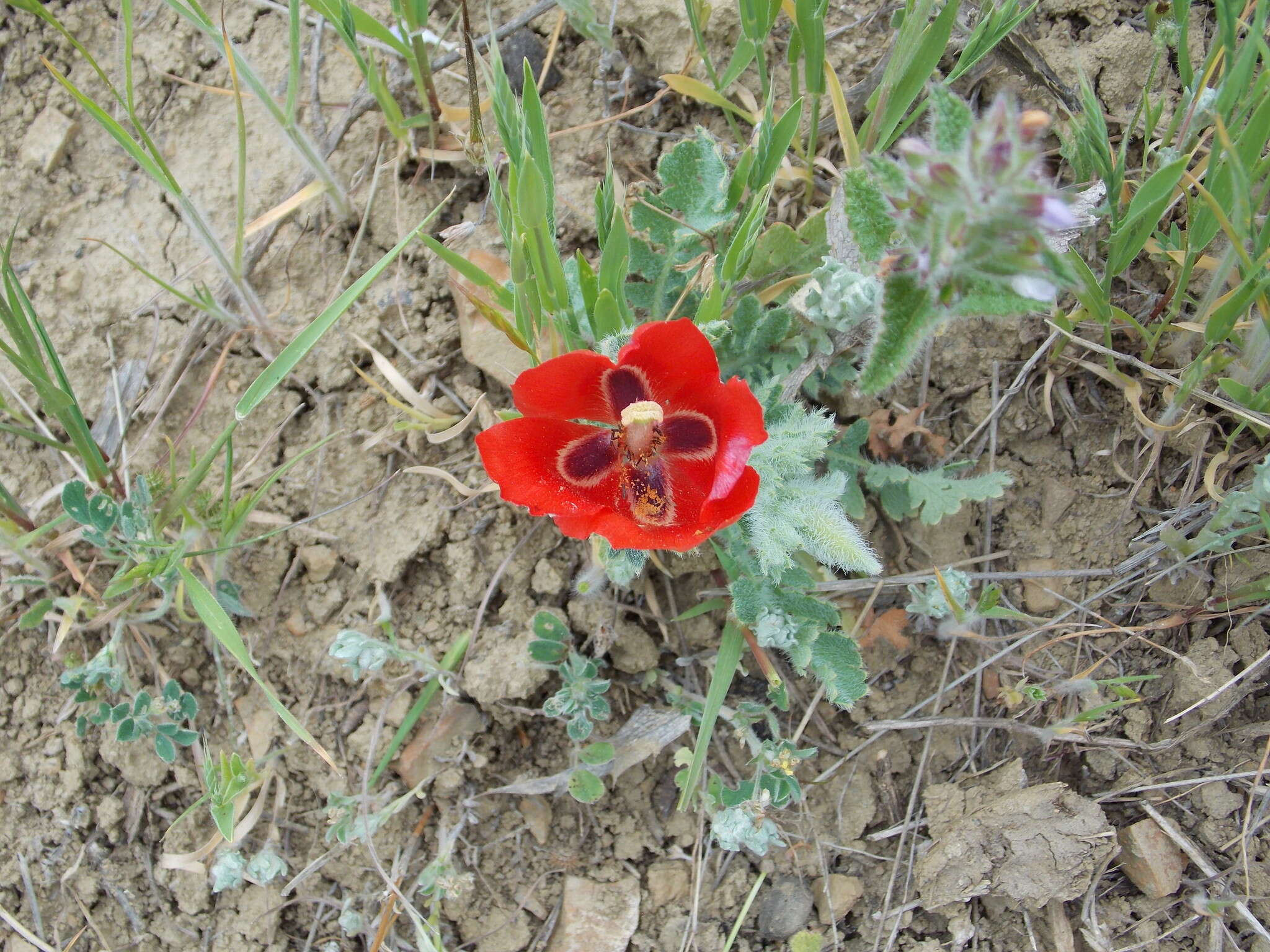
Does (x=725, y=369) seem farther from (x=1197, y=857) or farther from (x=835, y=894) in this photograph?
(x=1197, y=857)

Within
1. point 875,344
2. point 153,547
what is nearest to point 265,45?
point 153,547

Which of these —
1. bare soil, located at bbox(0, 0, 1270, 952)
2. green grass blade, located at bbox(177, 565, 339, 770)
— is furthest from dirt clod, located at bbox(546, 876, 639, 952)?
green grass blade, located at bbox(177, 565, 339, 770)

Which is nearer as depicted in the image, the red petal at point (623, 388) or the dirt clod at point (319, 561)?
the red petal at point (623, 388)

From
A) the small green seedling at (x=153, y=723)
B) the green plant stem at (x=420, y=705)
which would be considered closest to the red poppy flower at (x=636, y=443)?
the green plant stem at (x=420, y=705)

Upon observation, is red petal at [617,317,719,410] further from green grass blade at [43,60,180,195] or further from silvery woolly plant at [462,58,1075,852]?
green grass blade at [43,60,180,195]

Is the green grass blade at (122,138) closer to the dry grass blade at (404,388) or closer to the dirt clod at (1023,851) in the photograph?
the dry grass blade at (404,388)
